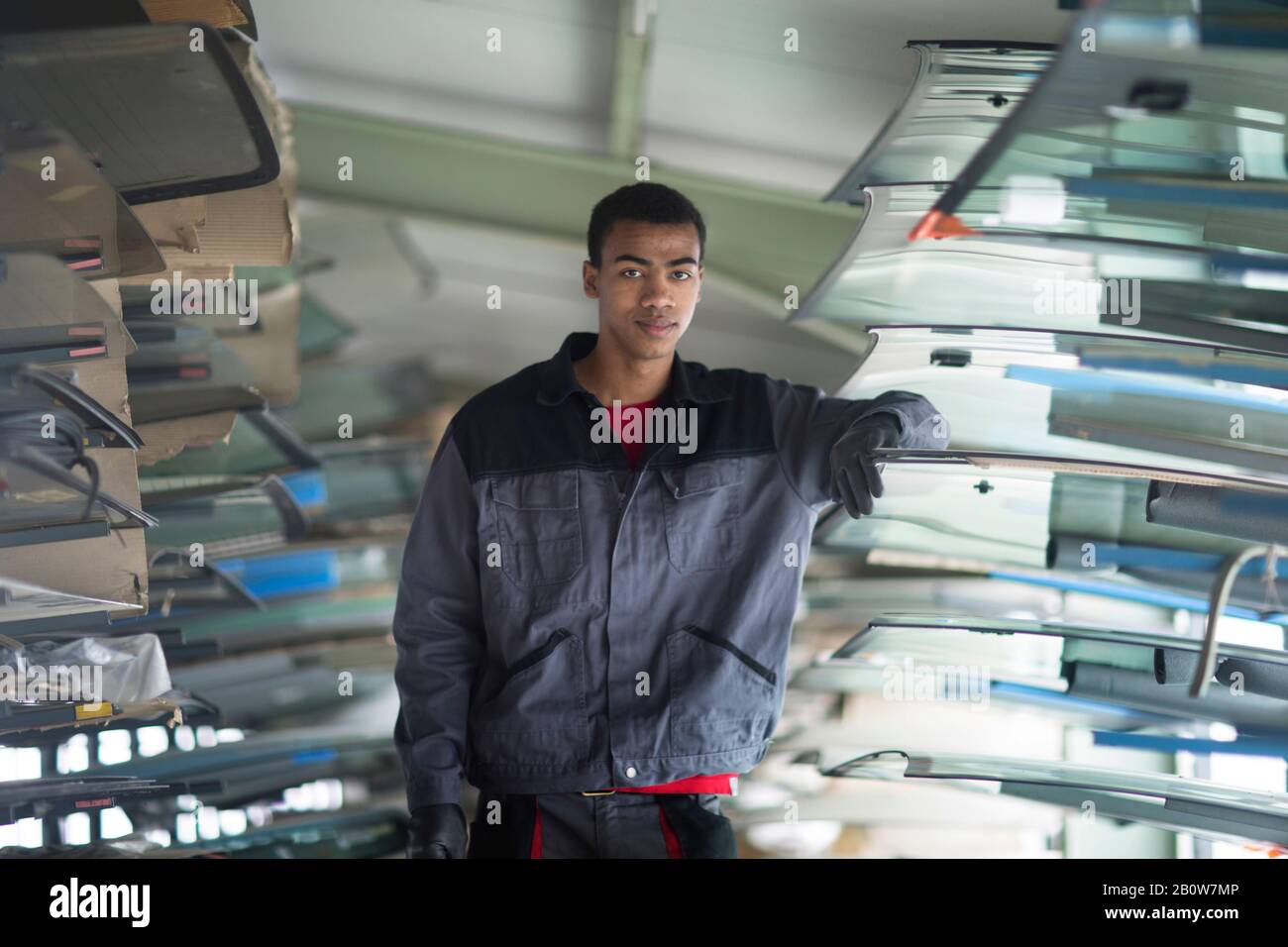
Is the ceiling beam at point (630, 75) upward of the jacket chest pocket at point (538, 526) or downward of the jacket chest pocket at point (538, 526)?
upward

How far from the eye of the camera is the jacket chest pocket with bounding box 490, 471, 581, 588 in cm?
227

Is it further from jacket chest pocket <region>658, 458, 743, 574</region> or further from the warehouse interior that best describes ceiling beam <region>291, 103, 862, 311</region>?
jacket chest pocket <region>658, 458, 743, 574</region>

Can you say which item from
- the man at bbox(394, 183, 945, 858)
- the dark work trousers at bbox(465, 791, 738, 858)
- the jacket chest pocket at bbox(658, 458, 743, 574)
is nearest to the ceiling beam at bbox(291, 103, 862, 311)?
the man at bbox(394, 183, 945, 858)

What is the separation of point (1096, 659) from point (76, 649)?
6.18 feet

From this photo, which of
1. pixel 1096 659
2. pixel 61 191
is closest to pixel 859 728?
pixel 1096 659

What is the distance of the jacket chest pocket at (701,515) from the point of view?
2268 mm

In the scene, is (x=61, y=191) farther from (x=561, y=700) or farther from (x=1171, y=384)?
(x=1171, y=384)

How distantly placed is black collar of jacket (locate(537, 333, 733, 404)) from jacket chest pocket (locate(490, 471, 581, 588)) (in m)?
0.13

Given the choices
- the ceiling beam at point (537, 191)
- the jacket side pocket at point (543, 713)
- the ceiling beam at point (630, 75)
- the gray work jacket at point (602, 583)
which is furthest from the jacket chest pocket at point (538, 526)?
the ceiling beam at point (537, 191)

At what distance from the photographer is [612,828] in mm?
2176

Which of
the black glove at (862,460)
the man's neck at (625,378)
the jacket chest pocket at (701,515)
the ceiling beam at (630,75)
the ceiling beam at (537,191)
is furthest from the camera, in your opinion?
the ceiling beam at (537,191)

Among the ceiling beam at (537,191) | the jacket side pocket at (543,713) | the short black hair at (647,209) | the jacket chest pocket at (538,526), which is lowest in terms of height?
the jacket side pocket at (543,713)

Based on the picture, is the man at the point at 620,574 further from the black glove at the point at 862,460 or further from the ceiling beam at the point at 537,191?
the ceiling beam at the point at 537,191

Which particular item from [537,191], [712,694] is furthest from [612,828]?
[537,191]
